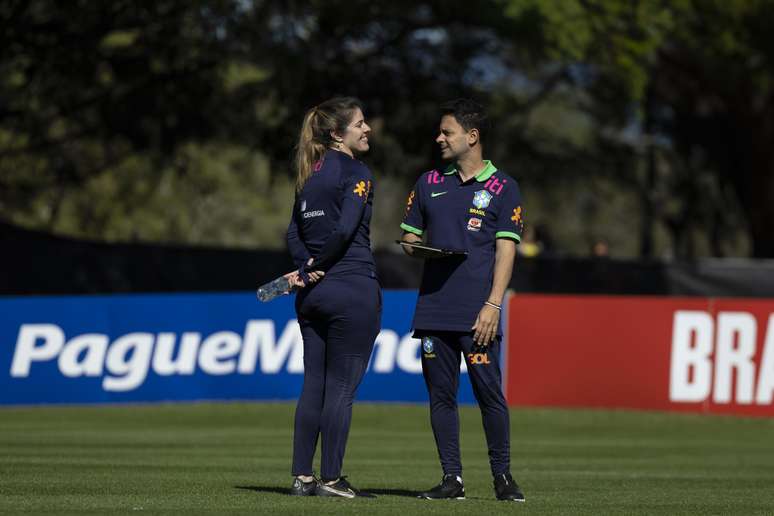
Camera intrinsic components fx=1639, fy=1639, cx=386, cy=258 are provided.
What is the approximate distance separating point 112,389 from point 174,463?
7231 millimetres

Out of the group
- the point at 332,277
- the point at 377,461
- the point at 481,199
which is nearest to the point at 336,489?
the point at 332,277

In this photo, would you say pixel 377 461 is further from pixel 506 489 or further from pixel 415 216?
pixel 415 216

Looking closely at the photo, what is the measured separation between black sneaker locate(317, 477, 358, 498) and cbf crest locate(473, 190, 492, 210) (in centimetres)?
159

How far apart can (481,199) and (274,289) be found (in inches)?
45.9

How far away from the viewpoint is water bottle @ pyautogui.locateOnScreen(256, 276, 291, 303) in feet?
27.6

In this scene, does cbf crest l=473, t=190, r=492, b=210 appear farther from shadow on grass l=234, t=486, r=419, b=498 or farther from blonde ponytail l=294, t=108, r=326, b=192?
shadow on grass l=234, t=486, r=419, b=498

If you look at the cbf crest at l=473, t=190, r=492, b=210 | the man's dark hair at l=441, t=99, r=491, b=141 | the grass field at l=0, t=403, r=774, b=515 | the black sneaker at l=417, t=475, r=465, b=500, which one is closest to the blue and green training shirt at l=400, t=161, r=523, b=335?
the cbf crest at l=473, t=190, r=492, b=210

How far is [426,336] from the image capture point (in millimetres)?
8477

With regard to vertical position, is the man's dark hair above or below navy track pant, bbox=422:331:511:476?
above

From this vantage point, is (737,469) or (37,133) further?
(37,133)

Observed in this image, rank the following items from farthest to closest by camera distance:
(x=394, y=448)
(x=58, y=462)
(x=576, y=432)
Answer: (x=576, y=432), (x=394, y=448), (x=58, y=462)

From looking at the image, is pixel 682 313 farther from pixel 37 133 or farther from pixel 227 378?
pixel 37 133

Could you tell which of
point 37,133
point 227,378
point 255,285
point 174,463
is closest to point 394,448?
point 174,463

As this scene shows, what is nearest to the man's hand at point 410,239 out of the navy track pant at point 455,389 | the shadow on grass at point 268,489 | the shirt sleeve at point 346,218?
the shirt sleeve at point 346,218
